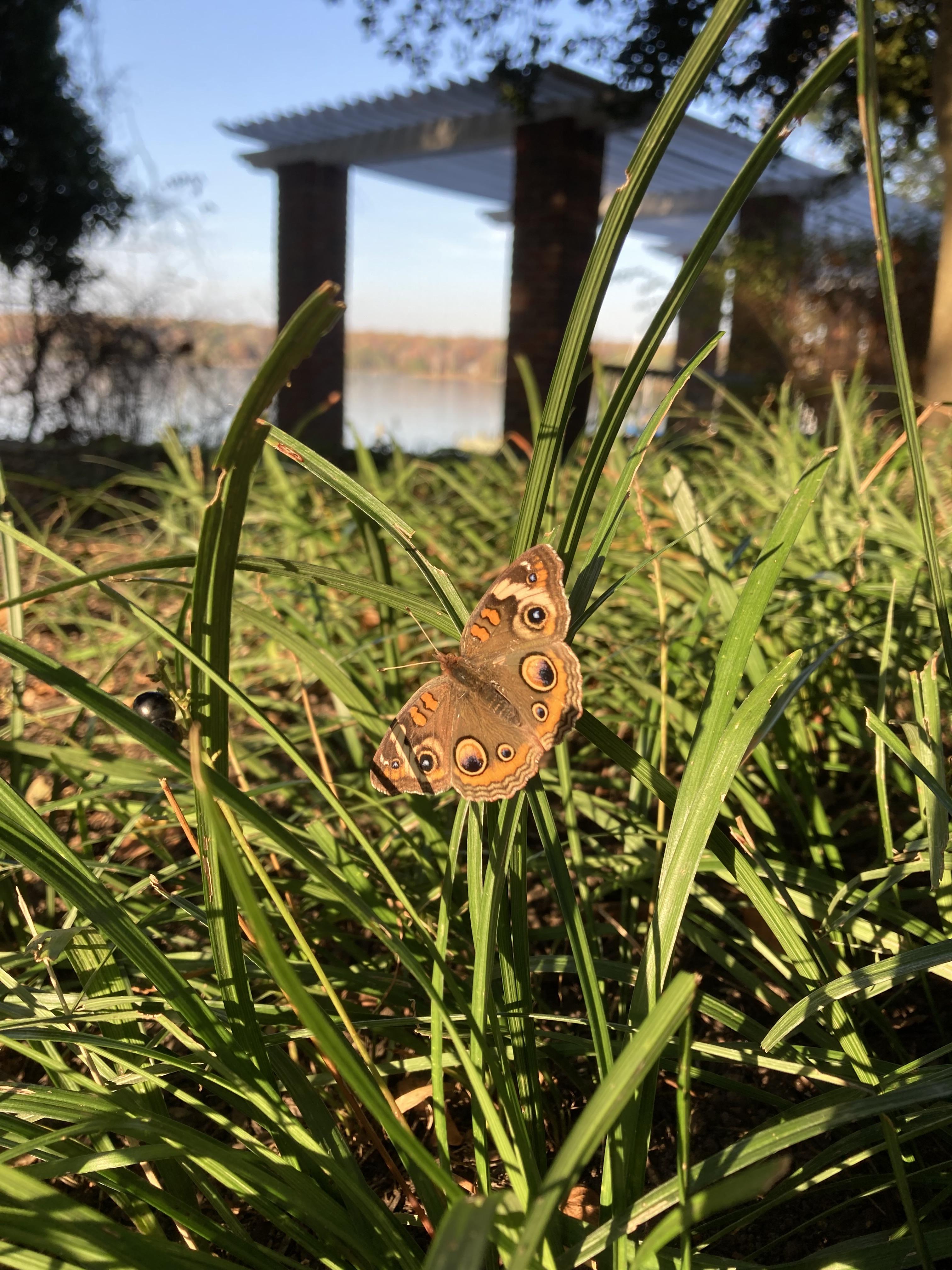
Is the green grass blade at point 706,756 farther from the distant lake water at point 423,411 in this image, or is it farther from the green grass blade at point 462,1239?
the distant lake water at point 423,411

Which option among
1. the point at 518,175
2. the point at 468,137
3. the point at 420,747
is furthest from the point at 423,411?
the point at 420,747

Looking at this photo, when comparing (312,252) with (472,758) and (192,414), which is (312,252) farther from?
(472,758)

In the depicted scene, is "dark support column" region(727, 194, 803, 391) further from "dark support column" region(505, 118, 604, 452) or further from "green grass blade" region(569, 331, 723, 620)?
"green grass blade" region(569, 331, 723, 620)

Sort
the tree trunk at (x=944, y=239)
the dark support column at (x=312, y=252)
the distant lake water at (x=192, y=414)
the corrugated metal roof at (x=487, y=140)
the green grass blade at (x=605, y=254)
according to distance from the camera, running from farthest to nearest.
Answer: the dark support column at (x=312, y=252) < the corrugated metal roof at (x=487, y=140) < the distant lake water at (x=192, y=414) < the tree trunk at (x=944, y=239) < the green grass blade at (x=605, y=254)

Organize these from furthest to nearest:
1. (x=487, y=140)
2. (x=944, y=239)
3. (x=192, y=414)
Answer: (x=487, y=140) < (x=192, y=414) < (x=944, y=239)

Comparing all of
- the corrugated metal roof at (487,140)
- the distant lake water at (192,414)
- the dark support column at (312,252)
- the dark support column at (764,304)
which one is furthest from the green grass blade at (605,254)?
the dark support column at (312,252)

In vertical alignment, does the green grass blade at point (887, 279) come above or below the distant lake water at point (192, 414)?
below
